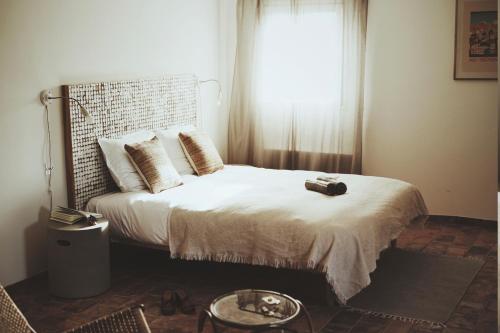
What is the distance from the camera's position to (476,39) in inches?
214

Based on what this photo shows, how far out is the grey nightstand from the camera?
394cm

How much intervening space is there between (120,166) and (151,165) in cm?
22

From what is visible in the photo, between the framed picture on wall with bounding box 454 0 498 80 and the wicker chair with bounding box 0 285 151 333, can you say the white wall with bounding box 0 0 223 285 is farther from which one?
the framed picture on wall with bounding box 454 0 498 80

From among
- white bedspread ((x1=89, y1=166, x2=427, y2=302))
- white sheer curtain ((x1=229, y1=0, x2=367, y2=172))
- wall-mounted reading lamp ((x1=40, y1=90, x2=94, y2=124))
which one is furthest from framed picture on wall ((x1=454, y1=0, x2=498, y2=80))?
wall-mounted reading lamp ((x1=40, y1=90, x2=94, y2=124))

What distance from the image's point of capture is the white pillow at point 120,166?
4668 millimetres

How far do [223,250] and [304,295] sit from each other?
1.87 feet

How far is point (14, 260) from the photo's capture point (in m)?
4.20

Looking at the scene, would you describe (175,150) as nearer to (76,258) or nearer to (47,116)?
(47,116)

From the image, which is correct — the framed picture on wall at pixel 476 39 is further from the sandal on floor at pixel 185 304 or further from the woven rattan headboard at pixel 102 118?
the sandal on floor at pixel 185 304

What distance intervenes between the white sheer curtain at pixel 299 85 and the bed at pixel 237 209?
911 mm

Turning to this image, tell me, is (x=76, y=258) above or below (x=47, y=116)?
below

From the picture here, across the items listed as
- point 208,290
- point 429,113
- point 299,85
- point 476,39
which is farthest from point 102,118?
point 476,39

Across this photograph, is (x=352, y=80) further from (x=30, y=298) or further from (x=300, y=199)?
(x=30, y=298)

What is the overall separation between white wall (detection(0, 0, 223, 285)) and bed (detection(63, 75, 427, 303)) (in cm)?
14
